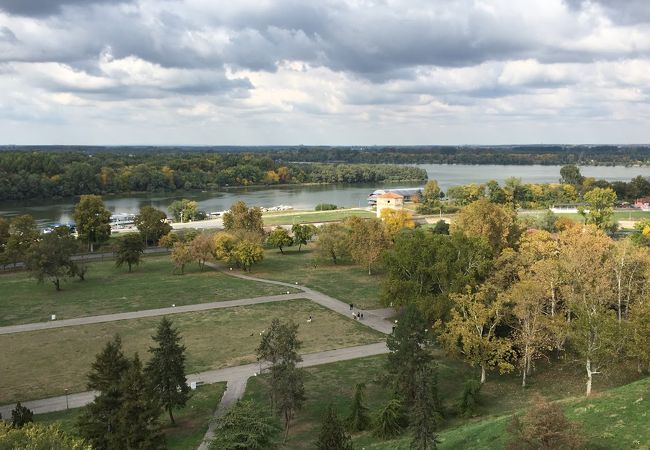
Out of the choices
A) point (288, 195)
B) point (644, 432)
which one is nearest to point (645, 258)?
point (644, 432)

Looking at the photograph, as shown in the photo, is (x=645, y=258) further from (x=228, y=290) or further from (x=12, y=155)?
(x=12, y=155)

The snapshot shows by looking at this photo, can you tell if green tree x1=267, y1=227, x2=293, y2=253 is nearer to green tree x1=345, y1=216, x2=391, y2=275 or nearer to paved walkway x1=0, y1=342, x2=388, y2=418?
green tree x1=345, y1=216, x2=391, y2=275

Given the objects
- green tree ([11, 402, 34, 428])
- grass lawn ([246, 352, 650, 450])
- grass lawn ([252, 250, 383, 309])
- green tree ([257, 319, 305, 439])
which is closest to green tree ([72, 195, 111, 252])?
grass lawn ([252, 250, 383, 309])

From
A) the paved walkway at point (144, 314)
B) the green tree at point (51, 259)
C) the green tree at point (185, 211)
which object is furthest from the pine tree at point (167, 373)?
the green tree at point (185, 211)

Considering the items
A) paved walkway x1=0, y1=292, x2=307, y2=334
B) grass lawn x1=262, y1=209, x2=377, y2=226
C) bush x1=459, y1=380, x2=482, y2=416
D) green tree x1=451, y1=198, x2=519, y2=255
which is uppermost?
green tree x1=451, y1=198, x2=519, y2=255

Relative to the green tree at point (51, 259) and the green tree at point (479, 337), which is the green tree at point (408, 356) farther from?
the green tree at point (51, 259)

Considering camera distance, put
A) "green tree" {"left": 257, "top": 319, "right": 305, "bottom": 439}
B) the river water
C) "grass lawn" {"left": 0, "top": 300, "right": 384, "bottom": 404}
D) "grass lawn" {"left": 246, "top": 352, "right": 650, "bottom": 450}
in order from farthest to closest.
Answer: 1. the river water
2. "grass lawn" {"left": 0, "top": 300, "right": 384, "bottom": 404}
3. "grass lawn" {"left": 246, "top": 352, "right": 650, "bottom": 450}
4. "green tree" {"left": 257, "top": 319, "right": 305, "bottom": 439}
